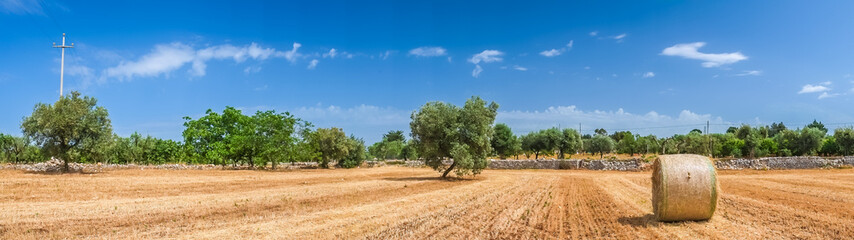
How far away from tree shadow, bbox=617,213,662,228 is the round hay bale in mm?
314

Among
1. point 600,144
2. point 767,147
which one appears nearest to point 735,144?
point 767,147

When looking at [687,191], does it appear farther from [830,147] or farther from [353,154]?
[830,147]

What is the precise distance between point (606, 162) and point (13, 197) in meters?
57.2

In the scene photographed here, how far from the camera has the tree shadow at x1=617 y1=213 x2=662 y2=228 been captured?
12734 mm

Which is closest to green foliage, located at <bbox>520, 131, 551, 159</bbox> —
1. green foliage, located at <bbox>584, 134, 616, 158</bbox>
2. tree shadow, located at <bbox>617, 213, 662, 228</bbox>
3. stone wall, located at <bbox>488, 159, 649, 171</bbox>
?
stone wall, located at <bbox>488, 159, 649, 171</bbox>

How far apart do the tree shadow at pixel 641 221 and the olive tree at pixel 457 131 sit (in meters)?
21.2

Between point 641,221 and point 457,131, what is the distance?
2302cm

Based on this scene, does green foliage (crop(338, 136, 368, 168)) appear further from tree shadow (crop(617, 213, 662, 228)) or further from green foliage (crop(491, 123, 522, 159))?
tree shadow (crop(617, 213, 662, 228))

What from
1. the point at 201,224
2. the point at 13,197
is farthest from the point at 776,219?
the point at 13,197

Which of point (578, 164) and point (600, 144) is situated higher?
point (600, 144)

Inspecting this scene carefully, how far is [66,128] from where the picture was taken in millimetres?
38219

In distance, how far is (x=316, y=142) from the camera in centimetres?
6794

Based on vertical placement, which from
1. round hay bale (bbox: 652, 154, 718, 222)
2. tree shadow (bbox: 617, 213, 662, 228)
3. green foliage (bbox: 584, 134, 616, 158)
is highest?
green foliage (bbox: 584, 134, 616, 158)

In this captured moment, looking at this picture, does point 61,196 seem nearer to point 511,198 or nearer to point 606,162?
point 511,198
